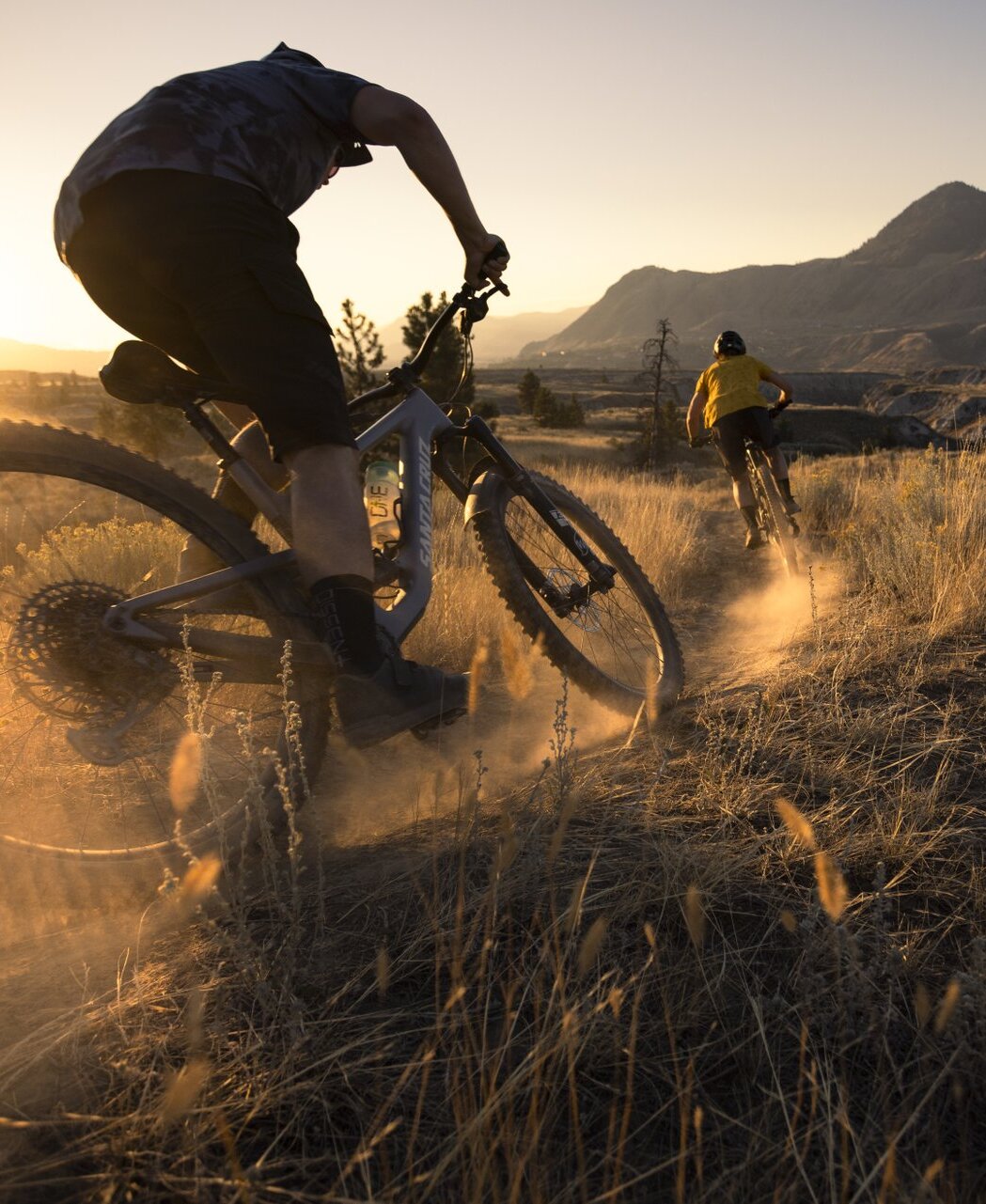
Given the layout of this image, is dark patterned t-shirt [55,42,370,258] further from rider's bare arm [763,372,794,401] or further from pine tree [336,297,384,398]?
pine tree [336,297,384,398]

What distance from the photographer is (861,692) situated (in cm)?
276

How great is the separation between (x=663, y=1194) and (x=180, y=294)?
2124 mm

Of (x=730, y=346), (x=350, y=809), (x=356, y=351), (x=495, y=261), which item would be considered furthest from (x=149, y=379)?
(x=356, y=351)

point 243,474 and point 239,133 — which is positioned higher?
point 239,133

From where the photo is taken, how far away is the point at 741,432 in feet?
23.6

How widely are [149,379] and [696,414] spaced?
648cm

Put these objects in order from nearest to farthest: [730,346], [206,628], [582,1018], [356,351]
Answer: [582,1018], [206,628], [730,346], [356,351]

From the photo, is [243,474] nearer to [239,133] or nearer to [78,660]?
[78,660]

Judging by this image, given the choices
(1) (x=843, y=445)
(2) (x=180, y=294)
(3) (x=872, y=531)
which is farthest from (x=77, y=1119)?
(1) (x=843, y=445)

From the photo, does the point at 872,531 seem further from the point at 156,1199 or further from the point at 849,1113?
the point at 156,1199

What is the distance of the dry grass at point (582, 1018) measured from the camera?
1120 mm

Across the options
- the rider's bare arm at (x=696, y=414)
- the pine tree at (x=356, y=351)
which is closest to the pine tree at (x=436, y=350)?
the pine tree at (x=356, y=351)

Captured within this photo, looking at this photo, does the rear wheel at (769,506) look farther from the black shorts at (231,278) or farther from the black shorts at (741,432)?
the black shorts at (231,278)

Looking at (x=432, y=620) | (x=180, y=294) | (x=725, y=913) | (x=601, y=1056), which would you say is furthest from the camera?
(x=432, y=620)
